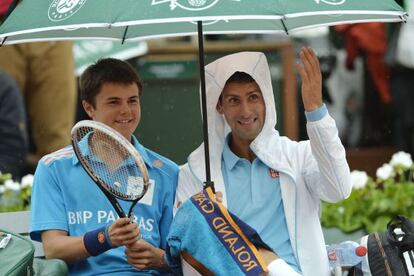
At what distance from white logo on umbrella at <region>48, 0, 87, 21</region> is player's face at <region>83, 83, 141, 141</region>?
59 centimetres

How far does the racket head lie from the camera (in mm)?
4965

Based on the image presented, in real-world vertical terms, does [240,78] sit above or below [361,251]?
above

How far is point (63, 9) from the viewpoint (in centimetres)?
499

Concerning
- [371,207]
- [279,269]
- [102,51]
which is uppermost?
[102,51]

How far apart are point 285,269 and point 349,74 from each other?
5.57 metres

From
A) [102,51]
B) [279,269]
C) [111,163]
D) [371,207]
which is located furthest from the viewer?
[102,51]

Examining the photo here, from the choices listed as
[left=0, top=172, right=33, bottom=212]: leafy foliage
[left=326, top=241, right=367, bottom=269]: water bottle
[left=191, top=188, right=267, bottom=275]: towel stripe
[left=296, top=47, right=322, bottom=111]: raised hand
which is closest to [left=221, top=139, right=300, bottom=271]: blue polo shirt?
[left=326, top=241, right=367, bottom=269]: water bottle

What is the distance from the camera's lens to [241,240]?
4.98 metres

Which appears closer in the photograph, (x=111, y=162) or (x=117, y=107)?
(x=111, y=162)

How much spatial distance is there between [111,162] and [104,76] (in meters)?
0.56

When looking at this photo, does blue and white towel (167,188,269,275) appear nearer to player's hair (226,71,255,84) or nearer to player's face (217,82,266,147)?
player's face (217,82,266,147)

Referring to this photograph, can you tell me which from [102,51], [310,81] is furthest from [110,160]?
[102,51]

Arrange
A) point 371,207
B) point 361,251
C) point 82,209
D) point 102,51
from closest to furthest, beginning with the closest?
point 361,251, point 82,209, point 371,207, point 102,51

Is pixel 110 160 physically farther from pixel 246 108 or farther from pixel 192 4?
pixel 192 4
